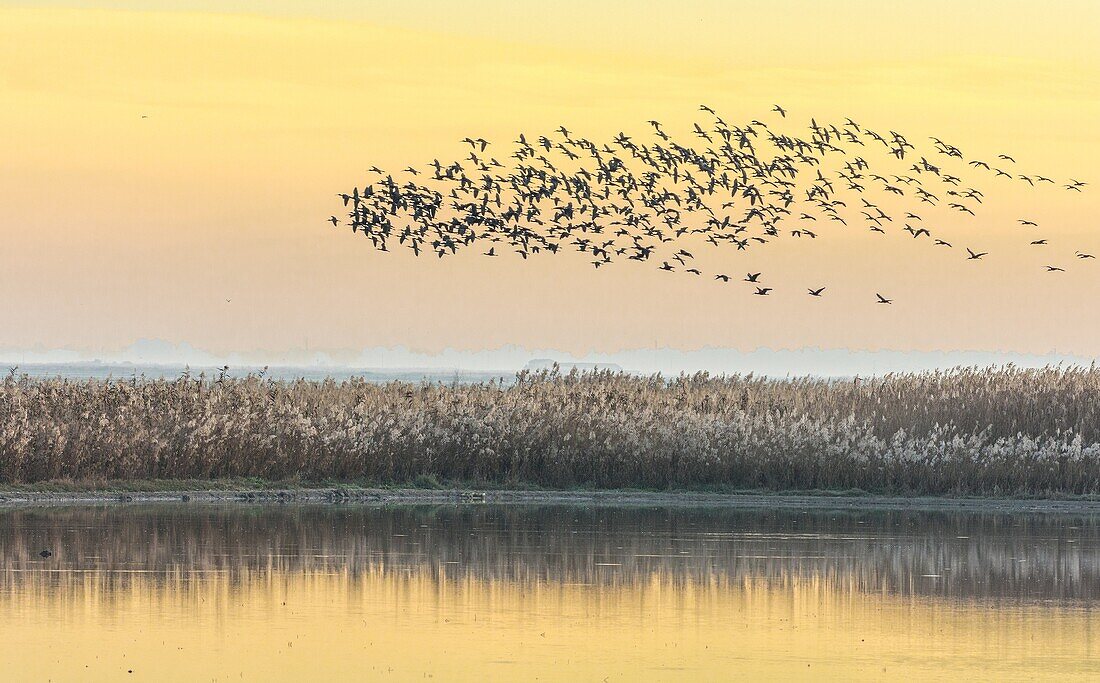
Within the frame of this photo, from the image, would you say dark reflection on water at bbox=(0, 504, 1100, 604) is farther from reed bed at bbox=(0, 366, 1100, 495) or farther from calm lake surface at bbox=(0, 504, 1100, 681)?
reed bed at bbox=(0, 366, 1100, 495)

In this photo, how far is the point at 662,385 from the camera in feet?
143

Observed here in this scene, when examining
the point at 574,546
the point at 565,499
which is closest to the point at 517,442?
the point at 565,499

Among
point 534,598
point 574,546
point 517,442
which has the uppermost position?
point 517,442

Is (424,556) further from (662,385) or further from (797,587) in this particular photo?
(662,385)

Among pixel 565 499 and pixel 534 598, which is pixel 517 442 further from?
pixel 534 598

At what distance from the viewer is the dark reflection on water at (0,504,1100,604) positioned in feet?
71.1

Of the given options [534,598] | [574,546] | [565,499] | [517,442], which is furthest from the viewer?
[517,442]

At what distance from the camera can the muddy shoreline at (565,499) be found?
32719 mm

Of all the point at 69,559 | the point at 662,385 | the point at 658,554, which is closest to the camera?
the point at 69,559

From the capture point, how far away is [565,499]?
34.5 metres

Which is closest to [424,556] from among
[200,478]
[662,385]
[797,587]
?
[797,587]

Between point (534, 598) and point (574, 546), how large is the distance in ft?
18.1

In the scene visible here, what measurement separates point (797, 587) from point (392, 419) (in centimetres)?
1653

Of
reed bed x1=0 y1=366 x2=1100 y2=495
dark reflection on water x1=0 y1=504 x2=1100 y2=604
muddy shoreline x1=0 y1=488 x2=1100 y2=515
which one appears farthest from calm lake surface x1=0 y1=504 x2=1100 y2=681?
reed bed x1=0 y1=366 x2=1100 y2=495
